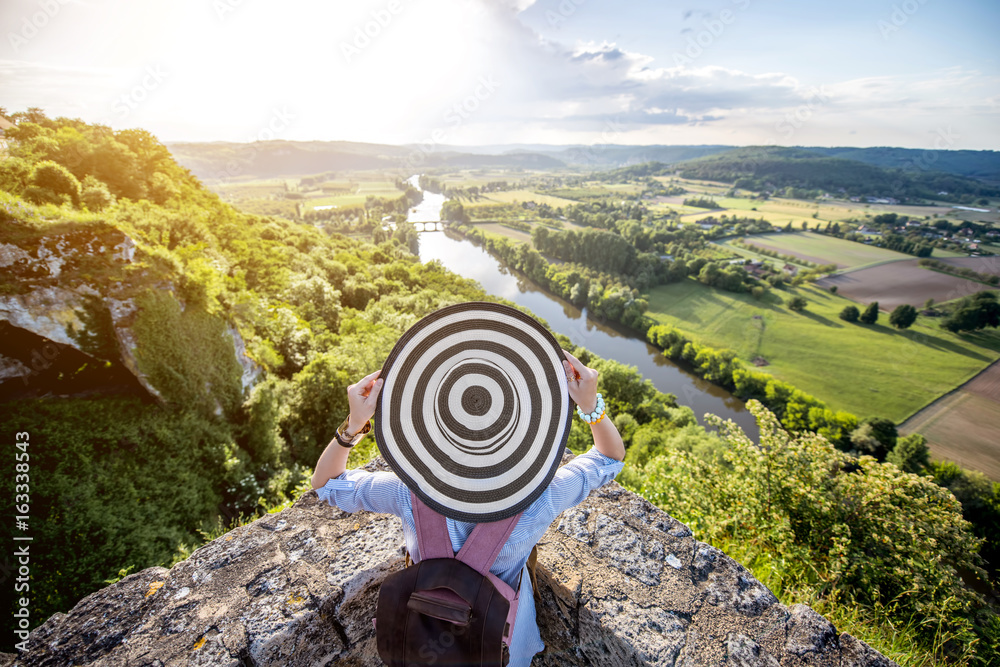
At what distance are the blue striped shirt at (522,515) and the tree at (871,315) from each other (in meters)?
61.2

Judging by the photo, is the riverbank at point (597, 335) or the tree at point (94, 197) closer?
the tree at point (94, 197)

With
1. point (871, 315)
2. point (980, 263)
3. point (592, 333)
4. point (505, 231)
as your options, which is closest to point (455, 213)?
point (505, 231)

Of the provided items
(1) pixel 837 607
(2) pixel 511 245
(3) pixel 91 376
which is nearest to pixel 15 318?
(3) pixel 91 376

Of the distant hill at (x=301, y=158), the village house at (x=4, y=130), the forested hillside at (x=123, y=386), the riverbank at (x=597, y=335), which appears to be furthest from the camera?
the distant hill at (x=301, y=158)

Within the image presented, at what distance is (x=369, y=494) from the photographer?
2.02 meters

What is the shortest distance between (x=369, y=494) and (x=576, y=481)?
1.19 meters

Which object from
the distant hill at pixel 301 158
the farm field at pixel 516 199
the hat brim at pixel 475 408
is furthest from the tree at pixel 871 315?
the farm field at pixel 516 199

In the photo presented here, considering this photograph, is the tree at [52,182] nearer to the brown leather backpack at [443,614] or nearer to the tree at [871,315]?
the brown leather backpack at [443,614]

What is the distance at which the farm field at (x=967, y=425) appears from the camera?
2570 cm

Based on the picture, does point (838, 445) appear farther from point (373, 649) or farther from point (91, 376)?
point (91, 376)

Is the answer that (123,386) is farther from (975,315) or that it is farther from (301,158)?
(301,158)

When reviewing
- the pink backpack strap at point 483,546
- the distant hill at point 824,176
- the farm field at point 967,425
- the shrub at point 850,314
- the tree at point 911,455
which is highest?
the distant hill at point 824,176

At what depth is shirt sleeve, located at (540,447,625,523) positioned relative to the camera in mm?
2039

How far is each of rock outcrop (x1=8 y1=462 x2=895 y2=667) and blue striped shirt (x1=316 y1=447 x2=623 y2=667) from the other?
2.06 feet
